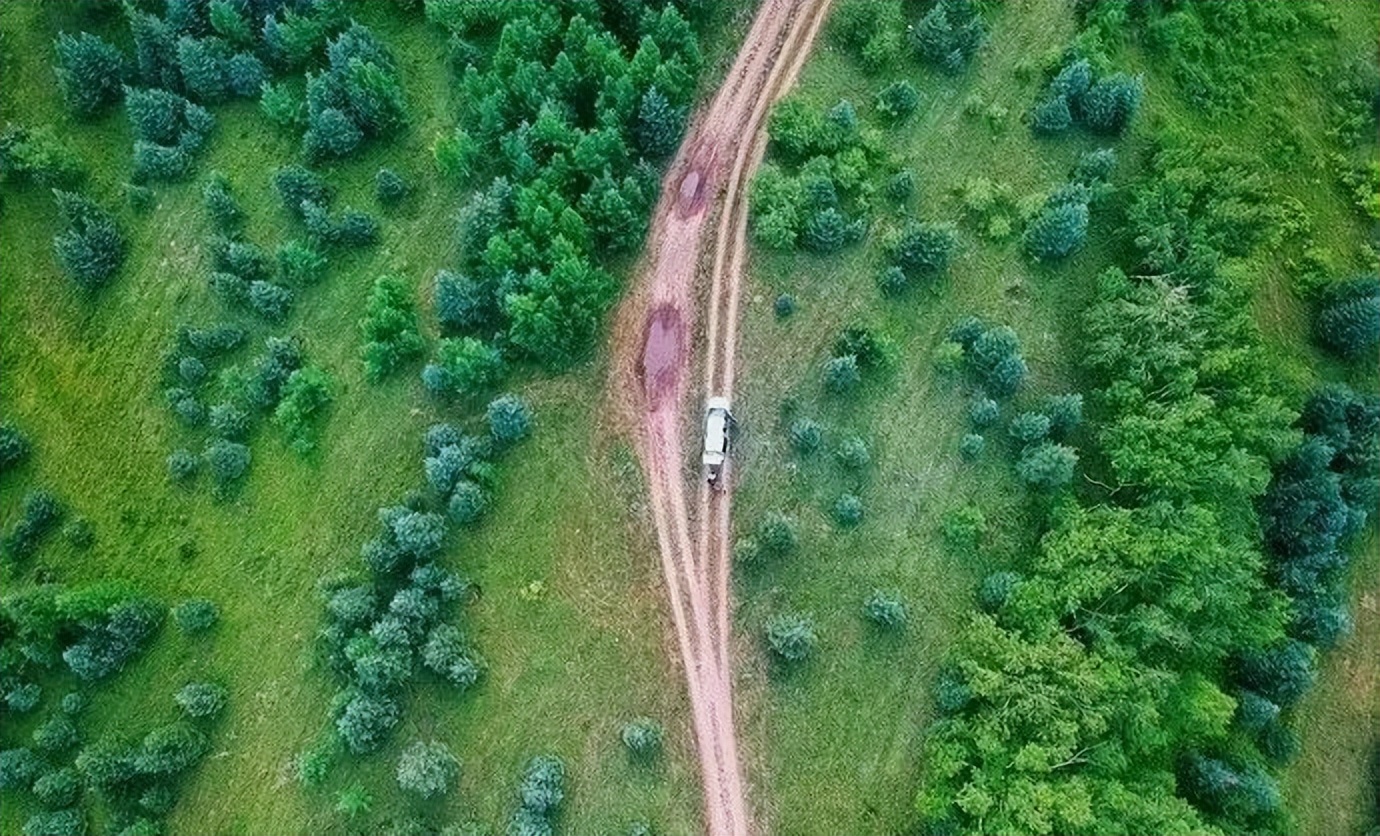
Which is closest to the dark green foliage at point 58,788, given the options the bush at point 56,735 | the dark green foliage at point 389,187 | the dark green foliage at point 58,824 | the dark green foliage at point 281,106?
the dark green foliage at point 58,824

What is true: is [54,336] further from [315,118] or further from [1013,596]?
[1013,596]

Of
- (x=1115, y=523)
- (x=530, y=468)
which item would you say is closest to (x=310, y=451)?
(x=530, y=468)

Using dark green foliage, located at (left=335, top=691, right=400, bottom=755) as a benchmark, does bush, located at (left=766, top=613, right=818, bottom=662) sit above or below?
above

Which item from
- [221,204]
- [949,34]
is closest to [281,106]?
[221,204]

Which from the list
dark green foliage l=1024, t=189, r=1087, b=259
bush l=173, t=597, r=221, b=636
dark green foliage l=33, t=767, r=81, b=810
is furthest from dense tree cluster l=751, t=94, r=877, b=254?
dark green foliage l=33, t=767, r=81, b=810

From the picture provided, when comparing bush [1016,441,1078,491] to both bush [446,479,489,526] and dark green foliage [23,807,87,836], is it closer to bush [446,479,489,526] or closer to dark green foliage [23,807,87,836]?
bush [446,479,489,526]

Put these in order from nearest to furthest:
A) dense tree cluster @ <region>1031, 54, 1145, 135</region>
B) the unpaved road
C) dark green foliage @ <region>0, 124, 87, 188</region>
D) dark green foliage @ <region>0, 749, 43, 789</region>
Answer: dark green foliage @ <region>0, 749, 43, 789</region> < the unpaved road < dense tree cluster @ <region>1031, 54, 1145, 135</region> < dark green foliage @ <region>0, 124, 87, 188</region>
